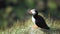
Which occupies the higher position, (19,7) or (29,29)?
(29,29)

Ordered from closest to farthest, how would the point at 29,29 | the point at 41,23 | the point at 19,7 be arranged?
the point at 41,23 → the point at 29,29 → the point at 19,7

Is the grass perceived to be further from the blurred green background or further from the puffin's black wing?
the blurred green background

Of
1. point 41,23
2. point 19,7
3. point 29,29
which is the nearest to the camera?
point 41,23

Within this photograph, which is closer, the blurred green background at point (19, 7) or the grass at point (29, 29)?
the grass at point (29, 29)

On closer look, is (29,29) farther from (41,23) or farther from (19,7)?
(19,7)

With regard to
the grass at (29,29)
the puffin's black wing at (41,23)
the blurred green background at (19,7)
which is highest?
the puffin's black wing at (41,23)

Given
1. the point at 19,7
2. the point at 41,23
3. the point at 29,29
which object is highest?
the point at 41,23

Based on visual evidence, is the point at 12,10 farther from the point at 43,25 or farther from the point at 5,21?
the point at 43,25

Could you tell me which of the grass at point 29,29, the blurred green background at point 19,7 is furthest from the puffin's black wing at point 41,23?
the blurred green background at point 19,7

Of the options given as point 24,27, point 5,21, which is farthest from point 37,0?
point 24,27

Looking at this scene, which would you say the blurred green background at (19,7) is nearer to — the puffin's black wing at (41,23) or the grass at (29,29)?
the grass at (29,29)

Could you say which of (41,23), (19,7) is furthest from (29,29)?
(19,7)

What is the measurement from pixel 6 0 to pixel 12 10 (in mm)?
732

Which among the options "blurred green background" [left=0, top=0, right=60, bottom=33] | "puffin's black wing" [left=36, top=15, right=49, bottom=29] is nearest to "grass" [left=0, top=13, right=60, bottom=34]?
"puffin's black wing" [left=36, top=15, right=49, bottom=29]
